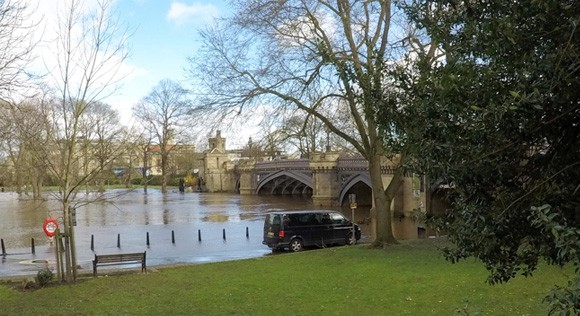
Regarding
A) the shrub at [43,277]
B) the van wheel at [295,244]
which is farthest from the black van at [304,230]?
the shrub at [43,277]

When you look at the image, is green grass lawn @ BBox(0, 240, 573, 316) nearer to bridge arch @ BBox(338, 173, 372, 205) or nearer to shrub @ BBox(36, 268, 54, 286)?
shrub @ BBox(36, 268, 54, 286)

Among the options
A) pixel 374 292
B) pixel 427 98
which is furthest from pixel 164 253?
pixel 427 98

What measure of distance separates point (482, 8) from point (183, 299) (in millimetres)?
8449

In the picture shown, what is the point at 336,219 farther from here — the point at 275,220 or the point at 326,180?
the point at 326,180

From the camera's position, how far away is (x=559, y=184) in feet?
10.6

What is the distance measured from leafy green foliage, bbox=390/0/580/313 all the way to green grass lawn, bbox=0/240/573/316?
4909 millimetres

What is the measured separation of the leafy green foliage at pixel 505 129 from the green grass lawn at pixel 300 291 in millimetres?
4909

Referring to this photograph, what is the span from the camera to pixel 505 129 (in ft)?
10.00

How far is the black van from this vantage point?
20031 mm

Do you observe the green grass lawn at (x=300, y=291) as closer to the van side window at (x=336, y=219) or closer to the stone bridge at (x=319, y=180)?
the stone bridge at (x=319, y=180)

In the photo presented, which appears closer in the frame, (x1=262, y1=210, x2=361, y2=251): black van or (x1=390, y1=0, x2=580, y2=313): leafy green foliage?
(x1=390, y1=0, x2=580, y2=313): leafy green foliage

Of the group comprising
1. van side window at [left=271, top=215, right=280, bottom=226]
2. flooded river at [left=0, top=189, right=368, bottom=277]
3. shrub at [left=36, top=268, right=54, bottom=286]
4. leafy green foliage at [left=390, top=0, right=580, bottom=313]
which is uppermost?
leafy green foliage at [left=390, top=0, right=580, bottom=313]

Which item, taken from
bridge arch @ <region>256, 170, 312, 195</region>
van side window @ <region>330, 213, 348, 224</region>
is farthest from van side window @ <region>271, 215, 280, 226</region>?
bridge arch @ <region>256, 170, 312, 195</region>

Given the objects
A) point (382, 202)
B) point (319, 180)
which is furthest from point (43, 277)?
point (319, 180)
